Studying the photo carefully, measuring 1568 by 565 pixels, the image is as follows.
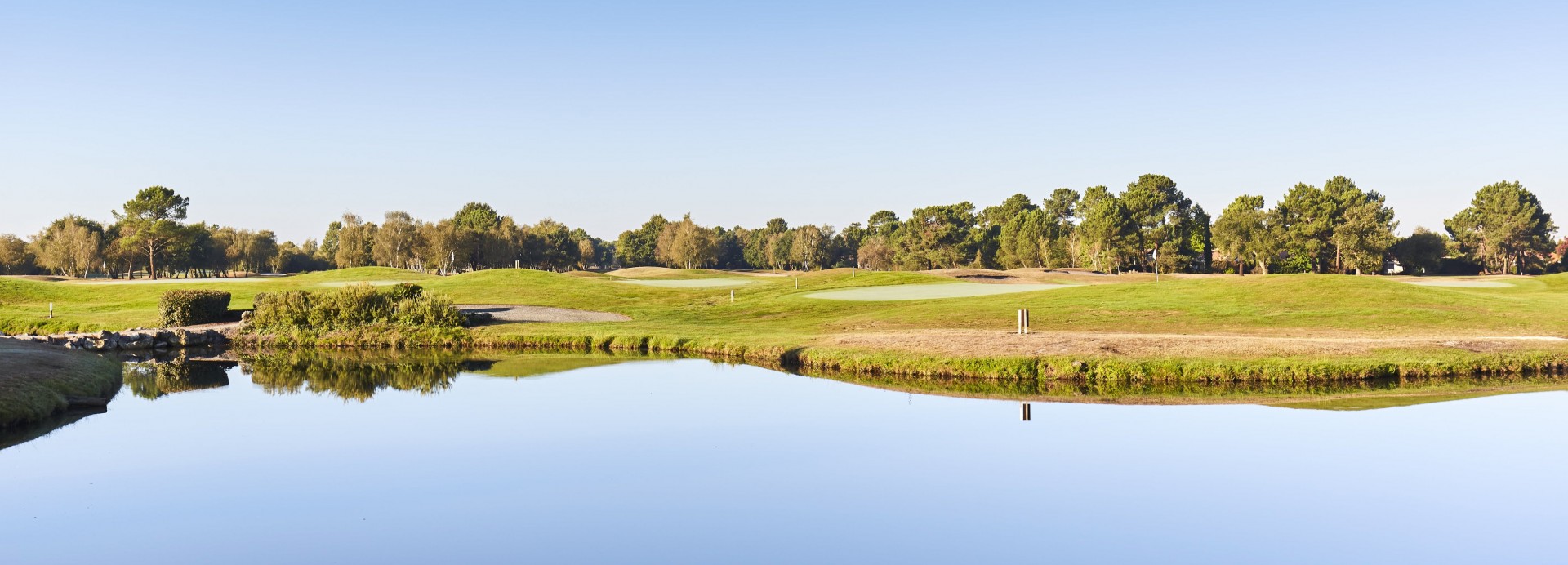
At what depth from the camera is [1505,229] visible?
5315 inches

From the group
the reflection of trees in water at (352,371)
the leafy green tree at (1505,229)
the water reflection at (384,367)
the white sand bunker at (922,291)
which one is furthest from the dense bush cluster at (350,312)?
the leafy green tree at (1505,229)

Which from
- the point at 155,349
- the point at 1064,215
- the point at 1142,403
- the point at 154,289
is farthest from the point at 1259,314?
the point at 1064,215

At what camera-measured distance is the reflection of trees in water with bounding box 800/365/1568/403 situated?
25.3 metres

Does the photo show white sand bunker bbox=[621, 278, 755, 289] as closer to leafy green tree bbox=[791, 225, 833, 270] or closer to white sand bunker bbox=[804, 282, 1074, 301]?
white sand bunker bbox=[804, 282, 1074, 301]

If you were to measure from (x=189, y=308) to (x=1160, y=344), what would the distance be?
144 ft

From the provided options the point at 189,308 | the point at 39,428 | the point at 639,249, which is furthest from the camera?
the point at 639,249

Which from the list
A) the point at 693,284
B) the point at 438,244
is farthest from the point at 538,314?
the point at 438,244

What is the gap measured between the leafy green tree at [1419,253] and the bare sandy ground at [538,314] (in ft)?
384

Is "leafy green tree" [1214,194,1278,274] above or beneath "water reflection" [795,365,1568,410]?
above

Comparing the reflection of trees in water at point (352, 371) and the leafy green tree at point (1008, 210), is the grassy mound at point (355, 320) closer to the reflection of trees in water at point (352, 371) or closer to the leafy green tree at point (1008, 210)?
the reflection of trees in water at point (352, 371)

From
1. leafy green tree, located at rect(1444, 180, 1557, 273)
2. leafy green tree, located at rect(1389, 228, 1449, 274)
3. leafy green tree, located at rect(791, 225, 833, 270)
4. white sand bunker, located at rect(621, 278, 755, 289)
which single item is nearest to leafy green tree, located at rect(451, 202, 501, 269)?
leafy green tree, located at rect(791, 225, 833, 270)

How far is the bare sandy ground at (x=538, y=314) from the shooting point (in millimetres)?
48906

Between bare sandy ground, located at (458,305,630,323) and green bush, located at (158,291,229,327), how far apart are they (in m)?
11.7

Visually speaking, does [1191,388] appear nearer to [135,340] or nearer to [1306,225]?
[135,340]
